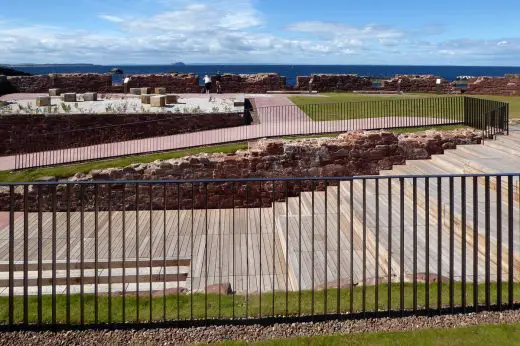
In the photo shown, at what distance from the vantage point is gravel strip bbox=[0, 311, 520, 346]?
555 cm

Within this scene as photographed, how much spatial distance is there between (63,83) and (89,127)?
47.2 ft

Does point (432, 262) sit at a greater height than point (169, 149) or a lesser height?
lesser

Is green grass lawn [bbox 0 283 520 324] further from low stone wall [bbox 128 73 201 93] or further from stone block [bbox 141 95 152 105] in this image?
low stone wall [bbox 128 73 201 93]

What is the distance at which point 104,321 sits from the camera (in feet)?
19.7

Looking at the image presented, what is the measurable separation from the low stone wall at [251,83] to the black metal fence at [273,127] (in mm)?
11102

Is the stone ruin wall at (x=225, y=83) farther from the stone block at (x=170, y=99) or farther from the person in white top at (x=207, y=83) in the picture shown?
the stone block at (x=170, y=99)

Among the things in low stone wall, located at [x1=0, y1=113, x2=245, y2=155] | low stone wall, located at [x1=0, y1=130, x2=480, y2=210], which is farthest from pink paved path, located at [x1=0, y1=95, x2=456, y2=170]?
low stone wall, located at [x1=0, y1=130, x2=480, y2=210]

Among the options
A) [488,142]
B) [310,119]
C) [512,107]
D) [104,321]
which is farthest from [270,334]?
[512,107]

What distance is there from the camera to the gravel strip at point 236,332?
555cm

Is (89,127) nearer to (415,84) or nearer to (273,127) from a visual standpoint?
(273,127)

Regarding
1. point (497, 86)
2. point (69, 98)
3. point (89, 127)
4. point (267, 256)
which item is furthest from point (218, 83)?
point (267, 256)

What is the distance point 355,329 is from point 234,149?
38.7ft

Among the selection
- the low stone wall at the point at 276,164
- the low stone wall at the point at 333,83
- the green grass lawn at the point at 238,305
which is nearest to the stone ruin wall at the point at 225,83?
the low stone wall at the point at 333,83

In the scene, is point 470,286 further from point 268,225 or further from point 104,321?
point 268,225
